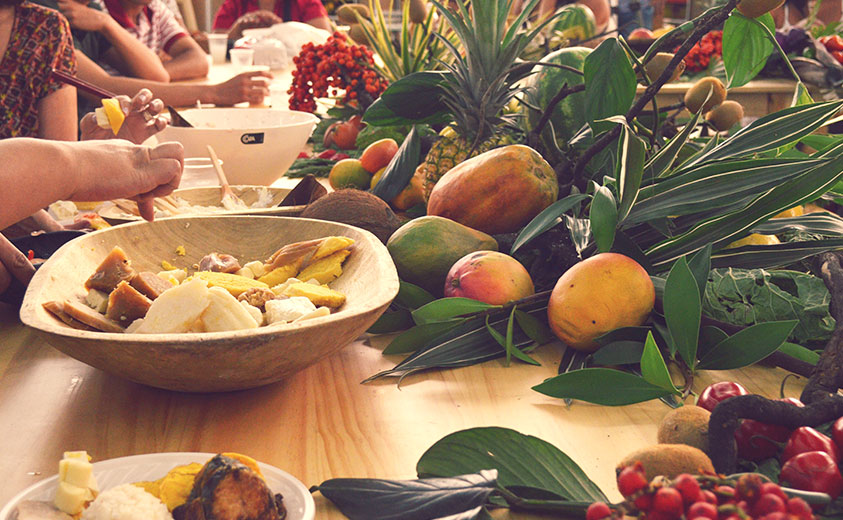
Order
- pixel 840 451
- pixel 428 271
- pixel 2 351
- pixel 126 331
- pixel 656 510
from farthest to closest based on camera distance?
pixel 428 271 < pixel 2 351 < pixel 126 331 < pixel 840 451 < pixel 656 510

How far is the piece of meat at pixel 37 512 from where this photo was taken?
43cm

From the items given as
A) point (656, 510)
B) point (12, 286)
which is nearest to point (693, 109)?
point (656, 510)

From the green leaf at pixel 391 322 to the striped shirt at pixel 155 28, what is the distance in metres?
3.05

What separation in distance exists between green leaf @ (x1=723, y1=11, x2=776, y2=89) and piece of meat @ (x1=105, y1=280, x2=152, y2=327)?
70 centimetres

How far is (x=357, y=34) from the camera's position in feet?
6.23

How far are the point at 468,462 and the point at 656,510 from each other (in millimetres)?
181

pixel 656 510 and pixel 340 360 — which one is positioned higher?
pixel 656 510

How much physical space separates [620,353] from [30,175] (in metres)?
0.62

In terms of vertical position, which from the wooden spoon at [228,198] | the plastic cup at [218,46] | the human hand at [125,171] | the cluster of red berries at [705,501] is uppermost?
the cluster of red berries at [705,501]

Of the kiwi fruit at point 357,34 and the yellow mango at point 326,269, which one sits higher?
the kiwi fruit at point 357,34

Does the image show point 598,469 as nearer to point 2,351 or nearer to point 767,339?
point 767,339

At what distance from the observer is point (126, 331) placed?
617 mm

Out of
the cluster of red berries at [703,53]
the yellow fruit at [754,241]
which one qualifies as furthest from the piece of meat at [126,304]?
the cluster of red berries at [703,53]

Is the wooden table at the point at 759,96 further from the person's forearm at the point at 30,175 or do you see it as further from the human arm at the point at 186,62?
the person's forearm at the point at 30,175
